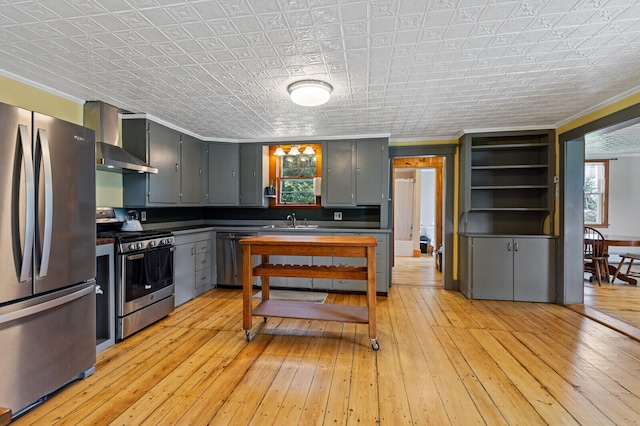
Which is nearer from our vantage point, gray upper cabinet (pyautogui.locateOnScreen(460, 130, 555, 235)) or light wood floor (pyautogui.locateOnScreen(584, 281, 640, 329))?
light wood floor (pyautogui.locateOnScreen(584, 281, 640, 329))

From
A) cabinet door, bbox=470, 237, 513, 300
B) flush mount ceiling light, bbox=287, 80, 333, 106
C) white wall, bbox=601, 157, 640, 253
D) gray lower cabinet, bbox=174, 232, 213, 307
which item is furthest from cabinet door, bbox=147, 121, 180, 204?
white wall, bbox=601, 157, 640, 253

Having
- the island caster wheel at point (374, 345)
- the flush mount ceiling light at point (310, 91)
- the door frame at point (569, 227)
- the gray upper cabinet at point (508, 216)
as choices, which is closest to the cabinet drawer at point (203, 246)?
the flush mount ceiling light at point (310, 91)

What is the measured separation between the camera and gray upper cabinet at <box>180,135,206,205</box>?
14.1 ft

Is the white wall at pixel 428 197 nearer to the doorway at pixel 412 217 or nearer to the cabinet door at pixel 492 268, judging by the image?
the doorway at pixel 412 217

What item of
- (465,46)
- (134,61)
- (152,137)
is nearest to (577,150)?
(465,46)

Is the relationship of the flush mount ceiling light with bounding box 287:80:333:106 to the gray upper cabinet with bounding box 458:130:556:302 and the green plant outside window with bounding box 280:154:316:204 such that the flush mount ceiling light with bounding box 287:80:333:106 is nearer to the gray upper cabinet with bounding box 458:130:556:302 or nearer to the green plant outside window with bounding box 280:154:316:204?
the green plant outside window with bounding box 280:154:316:204

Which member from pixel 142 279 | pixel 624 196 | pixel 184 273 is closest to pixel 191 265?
pixel 184 273

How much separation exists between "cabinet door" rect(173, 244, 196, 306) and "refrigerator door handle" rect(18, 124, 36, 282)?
1891 millimetres

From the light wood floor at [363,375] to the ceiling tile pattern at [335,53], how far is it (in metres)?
2.36

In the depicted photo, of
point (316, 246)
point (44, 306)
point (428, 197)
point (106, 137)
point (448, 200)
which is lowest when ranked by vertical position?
point (44, 306)

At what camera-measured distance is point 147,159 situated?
3635 millimetres

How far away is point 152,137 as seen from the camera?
371 cm

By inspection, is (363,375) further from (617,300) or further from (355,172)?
(617,300)

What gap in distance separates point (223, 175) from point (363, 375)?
368 centimetres
